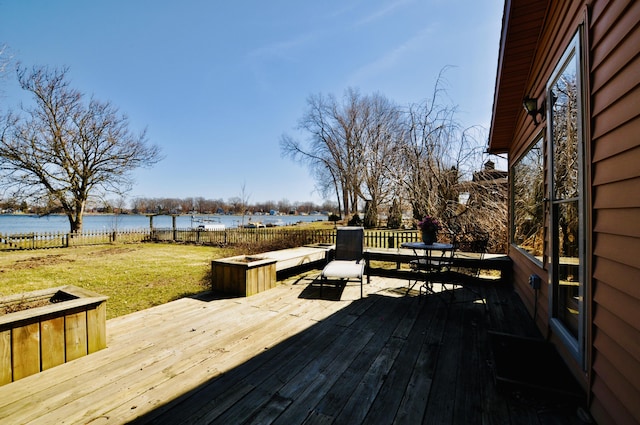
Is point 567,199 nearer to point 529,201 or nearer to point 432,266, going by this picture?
point 529,201

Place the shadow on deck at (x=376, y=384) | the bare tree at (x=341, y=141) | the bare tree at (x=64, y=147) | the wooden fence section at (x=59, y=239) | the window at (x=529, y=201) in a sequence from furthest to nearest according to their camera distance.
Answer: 1. the bare tree at (x=341, y=141)
2. the bare tree at (x=64, y=147)
3. the wooden fence section at (x=59, y=239)
4. the window at (x=529, y=201)
5. the shadow on deck at (x=376, y=384)

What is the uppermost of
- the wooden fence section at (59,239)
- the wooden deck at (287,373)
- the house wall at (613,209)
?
the house wall at (613,209)

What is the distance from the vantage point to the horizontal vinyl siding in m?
1.38

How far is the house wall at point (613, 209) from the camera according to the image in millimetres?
1387

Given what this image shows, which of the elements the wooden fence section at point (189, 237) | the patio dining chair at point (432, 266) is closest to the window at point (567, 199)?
the patio dining chair at point (432, 266)

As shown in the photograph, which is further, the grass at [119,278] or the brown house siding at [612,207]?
the grass at [119,278]

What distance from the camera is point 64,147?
619 inches

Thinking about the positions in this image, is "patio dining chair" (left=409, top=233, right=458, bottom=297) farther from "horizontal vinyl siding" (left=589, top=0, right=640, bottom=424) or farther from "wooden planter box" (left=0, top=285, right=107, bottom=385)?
"wooden planter box" (left=0, top=285, right=107, bottom=385)

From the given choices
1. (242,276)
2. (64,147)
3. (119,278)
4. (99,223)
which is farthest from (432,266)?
(99,223)

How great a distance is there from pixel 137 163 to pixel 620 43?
21.9 metres

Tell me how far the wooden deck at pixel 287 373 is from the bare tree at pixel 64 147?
1788 cm

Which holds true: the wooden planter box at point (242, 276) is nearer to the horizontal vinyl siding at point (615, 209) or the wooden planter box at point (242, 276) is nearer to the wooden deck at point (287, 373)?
the wooden deck at point (287, 373)

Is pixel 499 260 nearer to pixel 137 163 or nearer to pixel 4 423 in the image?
pixel 4 423

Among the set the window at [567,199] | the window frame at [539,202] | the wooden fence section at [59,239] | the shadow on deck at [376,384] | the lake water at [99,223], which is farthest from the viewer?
the lake water at [99,223]
